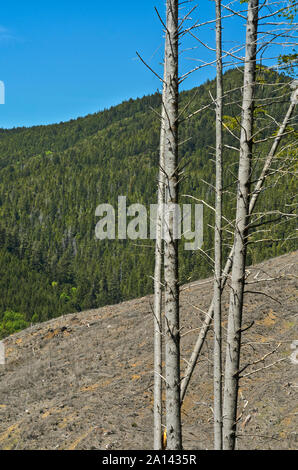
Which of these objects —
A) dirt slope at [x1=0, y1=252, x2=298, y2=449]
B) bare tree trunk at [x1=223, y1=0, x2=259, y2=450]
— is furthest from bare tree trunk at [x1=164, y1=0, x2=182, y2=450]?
dirt slope at [x1=0, y1=252, x2=298, y2=449]

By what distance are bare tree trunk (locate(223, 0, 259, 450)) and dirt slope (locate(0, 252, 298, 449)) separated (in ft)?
5.03

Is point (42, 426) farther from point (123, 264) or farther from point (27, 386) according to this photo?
point (123, 264)

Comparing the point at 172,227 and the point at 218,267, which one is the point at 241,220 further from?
the point at 218,267

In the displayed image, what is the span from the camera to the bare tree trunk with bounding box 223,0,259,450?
5.84 metres

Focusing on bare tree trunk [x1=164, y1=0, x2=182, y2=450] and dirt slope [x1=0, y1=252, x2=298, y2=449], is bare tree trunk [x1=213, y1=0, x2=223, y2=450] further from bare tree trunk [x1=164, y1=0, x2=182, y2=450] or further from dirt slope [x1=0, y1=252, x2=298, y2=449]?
bare tree trunk [x1=164, y1=0, x2=182, y2=450]

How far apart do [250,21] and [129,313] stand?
66.0 ft

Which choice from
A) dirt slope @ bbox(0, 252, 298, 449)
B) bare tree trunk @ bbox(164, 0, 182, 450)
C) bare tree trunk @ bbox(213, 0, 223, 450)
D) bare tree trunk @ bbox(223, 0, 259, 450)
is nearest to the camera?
bare tree trunk @ bbox(164, 0, 182, 450)

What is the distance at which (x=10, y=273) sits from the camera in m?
135

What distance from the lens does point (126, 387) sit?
14820 mm

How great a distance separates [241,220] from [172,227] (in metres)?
1.07

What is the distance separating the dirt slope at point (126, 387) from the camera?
11680 millimetres

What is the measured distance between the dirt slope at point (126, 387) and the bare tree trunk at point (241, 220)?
1.53 meters

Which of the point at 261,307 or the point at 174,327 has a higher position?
the point at 174,327

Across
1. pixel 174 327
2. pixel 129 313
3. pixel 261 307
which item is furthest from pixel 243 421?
pixel 129 313
